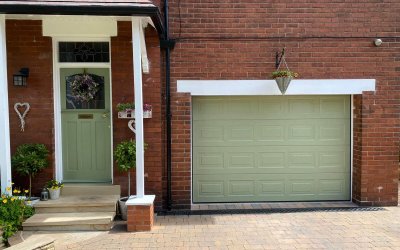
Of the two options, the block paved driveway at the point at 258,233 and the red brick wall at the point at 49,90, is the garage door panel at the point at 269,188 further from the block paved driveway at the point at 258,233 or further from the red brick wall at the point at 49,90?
the red brick wall at the point at 49,90

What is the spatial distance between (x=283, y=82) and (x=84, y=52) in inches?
140

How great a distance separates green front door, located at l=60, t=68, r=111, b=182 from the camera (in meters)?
6.44

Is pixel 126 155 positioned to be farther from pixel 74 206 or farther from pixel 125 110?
pixel 74 206

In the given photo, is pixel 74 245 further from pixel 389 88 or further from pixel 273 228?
pixel 389 88

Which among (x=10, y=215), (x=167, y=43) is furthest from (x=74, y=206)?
(x=167, y=43)

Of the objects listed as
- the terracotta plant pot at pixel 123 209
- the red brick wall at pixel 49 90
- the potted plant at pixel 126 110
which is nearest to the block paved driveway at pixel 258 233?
the terracotta plant pot at pixel 123 209

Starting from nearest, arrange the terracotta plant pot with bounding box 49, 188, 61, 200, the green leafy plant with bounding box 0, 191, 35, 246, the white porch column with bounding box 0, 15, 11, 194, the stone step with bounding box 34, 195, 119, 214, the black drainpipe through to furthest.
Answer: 1. the green leafy plant with bounding box 0, 191, 35, 246
2. the white porch column with bounding box 0, 15, 11, 194
3. the stone step with bounding box 34, 195, 119, 214
4. the terracotta plant pot with bounding box 49, 188, 61, 200
5. the black drainpipe

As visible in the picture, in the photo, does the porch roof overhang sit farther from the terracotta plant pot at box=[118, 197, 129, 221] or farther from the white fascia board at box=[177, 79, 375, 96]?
the terracotta plant pot at box=[118, 197, 129, 221]

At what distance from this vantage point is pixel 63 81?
6449 mm

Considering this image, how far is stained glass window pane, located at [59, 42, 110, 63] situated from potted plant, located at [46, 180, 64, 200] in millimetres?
2158

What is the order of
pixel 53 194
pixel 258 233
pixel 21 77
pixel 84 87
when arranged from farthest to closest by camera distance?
pixel 84 87
pixel 21 77
pixel 53 194
pixel 258 233

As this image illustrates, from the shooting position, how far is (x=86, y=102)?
6465mm

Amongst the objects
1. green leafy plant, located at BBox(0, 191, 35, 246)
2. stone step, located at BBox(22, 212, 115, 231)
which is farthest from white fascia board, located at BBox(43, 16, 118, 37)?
stone step, located at BBox(22, 212, 115, 231)

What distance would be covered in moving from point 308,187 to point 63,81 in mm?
4940
